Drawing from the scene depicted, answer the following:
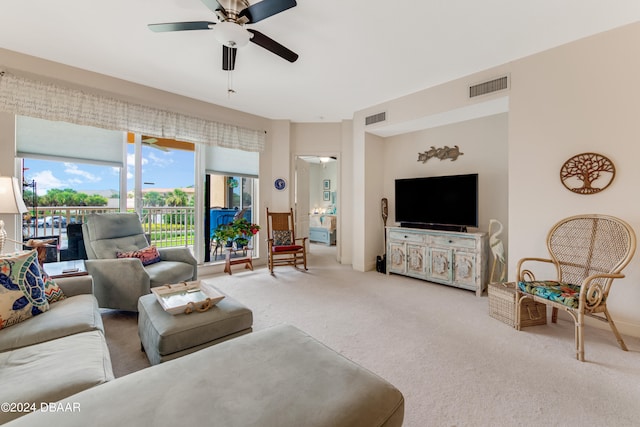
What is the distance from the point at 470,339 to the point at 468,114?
274cm

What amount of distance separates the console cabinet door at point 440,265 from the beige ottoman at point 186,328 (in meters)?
2.74

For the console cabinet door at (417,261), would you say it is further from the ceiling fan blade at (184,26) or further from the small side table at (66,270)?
the small side table at (66,270)

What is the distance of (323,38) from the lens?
253 cm

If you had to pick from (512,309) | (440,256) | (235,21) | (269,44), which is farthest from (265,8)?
(440,256)

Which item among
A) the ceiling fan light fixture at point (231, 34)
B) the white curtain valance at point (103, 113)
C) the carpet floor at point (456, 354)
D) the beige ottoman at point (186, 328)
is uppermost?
the ceiling fan light fixture at point (231, 34)

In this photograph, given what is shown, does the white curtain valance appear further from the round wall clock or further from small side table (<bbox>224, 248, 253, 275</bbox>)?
small side table (<bbox>224, 248, 253, 275</bbox>)

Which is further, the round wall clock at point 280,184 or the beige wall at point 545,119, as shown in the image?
the round wall clock at point 280,184

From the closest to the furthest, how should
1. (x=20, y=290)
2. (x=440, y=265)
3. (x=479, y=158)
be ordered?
(x=20, y=290) → (x=440, y=265) → (x=479, y=158)

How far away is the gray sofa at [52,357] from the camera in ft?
3.24

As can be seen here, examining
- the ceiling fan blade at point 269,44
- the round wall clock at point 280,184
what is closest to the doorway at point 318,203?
the round wall clock at point 280,184

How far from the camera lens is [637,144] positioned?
2.30 meters

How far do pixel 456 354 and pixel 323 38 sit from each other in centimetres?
Answer: 291

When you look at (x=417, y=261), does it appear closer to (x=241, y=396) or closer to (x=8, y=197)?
(x=241, y=396)

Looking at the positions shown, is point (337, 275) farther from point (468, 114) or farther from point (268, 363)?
point (268, 363)
